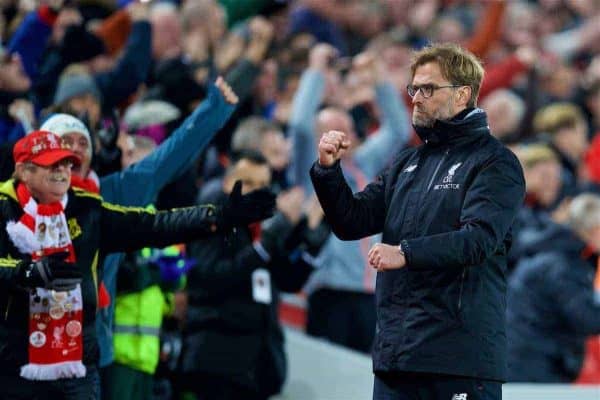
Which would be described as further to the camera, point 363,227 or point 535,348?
point 535,348

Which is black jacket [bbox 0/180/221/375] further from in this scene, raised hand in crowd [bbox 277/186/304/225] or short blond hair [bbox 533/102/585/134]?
short blond hair [bbox 533/102/585/134]

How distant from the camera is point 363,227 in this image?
5.73 m

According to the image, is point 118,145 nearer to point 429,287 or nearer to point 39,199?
point 39,199

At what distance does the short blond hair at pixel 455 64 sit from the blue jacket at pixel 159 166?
5.10ft

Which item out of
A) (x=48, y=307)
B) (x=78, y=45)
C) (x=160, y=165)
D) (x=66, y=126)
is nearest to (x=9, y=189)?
(x=48, y=307)

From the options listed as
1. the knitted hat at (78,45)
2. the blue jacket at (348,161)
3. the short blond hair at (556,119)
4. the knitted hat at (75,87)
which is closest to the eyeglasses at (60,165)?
the knitted hat at (75,87)

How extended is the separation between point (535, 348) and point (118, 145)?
343 centimetres

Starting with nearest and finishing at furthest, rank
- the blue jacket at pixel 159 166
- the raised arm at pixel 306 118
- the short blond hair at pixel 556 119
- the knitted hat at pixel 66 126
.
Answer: the knitted hat at pixel 66 126 → the blue jacket at pixel 159 166 → the raised arm at pixel 306 118 → the short blond hair at pixel 556 119

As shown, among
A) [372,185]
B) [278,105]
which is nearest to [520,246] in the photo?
[278,105]

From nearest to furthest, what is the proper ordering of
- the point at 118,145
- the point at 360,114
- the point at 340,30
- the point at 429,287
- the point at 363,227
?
1. the point at 429,287
2. the point at 363,227
3. the point at 118,145
4. the point at 360,114
5. the point at 340,30

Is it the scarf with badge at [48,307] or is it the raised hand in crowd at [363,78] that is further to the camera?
the raised hand in crowd at [363,78]

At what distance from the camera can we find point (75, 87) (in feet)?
26.7

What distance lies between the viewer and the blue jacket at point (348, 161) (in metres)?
9.62

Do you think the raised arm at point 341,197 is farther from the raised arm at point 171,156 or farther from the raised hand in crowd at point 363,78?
the raised hand in crowd at point 363,78
